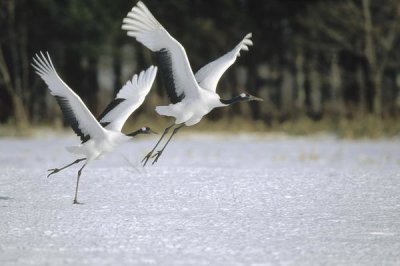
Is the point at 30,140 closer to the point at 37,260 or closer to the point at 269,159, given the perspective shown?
the point at 269,159

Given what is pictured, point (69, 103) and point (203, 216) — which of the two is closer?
point (203, 216)

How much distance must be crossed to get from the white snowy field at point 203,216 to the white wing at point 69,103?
0.84 m

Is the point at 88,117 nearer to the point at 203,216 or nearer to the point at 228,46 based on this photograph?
the point at 203,216

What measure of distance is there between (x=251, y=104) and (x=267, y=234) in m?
26.5

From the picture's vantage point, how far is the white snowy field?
23.1ft

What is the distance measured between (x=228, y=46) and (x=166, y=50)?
23.7 metres

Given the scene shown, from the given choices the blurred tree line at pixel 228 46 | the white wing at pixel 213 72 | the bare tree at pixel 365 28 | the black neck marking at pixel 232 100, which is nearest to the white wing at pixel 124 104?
the white wing at pixel 213 72

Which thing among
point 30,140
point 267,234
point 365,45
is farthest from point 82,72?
point 267,234

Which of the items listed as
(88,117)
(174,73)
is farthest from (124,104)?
(174,73)

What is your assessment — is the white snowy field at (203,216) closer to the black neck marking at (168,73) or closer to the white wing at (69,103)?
the white wing at (69,103)

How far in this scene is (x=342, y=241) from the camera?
7660 mm

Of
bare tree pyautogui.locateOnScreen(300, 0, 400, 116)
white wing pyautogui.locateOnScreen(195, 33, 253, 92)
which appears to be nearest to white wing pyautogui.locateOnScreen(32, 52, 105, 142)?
white wing pyautogui.locateOnScreen(195, 33, 253, 92)

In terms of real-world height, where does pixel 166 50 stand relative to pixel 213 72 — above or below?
above

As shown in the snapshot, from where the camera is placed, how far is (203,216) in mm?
8992
